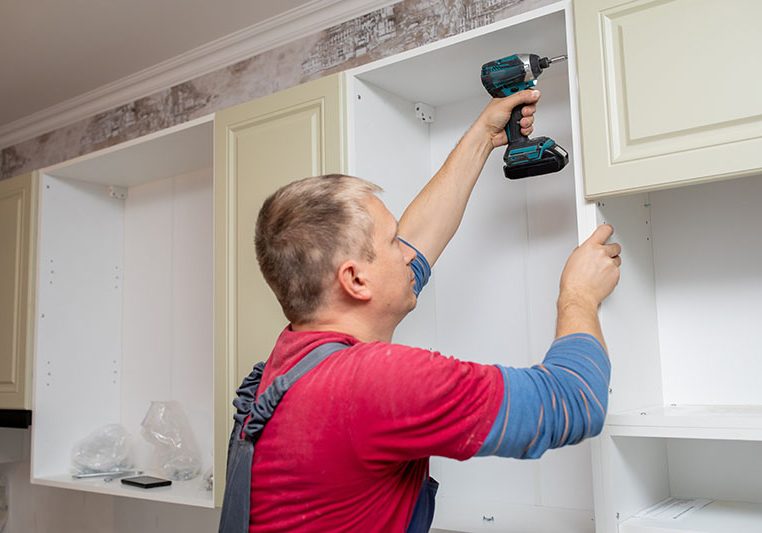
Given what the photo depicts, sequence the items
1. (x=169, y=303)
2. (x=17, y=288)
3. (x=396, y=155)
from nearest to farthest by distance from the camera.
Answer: (x=396, y=155), (x=17, y=288), (x=169, y=303)

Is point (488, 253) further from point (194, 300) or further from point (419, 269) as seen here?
point (194, 300)

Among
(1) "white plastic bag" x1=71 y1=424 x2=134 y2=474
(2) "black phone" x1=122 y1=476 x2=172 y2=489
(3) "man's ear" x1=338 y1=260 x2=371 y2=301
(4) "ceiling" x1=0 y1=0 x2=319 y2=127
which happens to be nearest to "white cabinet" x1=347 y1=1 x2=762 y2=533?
(3) "man's ear" x1=338 y1=260 x2=371 y2=301

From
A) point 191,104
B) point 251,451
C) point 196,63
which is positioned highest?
point 196,63

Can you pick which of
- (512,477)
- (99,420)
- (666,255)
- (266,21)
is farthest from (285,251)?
(99,420)

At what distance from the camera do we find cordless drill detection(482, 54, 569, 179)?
58.6 inches

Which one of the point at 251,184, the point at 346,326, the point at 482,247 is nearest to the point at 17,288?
the point at 251,184

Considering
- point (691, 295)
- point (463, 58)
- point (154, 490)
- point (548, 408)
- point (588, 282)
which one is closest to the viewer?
point (548, 408)

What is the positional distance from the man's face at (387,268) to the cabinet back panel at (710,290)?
2.28ft

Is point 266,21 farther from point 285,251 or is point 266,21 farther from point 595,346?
point 595,346

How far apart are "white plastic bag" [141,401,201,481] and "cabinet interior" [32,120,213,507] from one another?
0.13 ft

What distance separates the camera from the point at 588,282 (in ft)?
4.37

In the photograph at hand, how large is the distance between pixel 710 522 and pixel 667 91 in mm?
785

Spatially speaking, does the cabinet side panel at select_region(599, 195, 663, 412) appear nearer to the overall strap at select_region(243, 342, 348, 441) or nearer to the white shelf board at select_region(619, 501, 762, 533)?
the white shelf board at select_region(619, 501, 762, 533)

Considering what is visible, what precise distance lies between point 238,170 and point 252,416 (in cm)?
105
